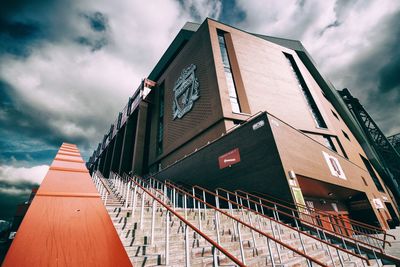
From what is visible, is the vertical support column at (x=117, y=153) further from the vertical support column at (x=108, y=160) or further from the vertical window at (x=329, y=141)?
the vertical window at (x=329, y=141)

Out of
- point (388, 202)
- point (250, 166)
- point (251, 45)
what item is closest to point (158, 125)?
point (251, 45)

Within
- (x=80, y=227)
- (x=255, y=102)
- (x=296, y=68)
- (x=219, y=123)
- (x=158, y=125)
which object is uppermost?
(x=296, y=68)

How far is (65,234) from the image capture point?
109 centimetres

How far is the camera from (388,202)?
2019 cm

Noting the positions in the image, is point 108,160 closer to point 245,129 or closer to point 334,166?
point 245,129

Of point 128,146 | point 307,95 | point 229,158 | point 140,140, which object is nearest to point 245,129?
point 229,158

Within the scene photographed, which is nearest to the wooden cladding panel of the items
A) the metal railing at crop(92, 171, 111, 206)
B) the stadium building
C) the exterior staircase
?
the stadium building

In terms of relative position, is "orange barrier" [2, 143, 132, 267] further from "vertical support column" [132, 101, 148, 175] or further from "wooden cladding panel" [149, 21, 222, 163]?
"vertical support column" [132, 101, 148, 175]

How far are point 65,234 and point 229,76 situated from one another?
53.6 ft

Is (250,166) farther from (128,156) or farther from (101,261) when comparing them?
(128,156)

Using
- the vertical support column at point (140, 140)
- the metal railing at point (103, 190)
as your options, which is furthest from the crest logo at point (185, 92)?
the metal railing at point (103, 190)

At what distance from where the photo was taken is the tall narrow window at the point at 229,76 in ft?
47.4

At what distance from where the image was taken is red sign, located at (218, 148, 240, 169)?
9.34 meters

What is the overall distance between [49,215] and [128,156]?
2403cm
